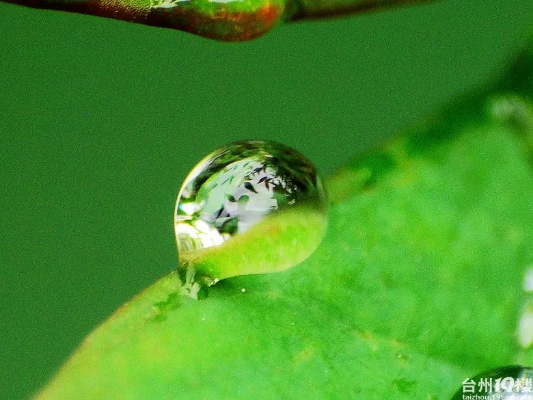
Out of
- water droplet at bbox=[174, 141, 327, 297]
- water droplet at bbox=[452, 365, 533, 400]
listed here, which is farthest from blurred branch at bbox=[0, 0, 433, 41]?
water droplet at bbox=[452, 365, 533, 400]

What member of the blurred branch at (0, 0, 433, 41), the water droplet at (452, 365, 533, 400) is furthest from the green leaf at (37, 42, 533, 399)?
the blurred branch at (0, 0, 433, 41)

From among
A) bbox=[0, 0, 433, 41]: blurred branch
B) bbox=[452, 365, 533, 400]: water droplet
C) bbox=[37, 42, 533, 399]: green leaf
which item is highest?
bbox=[0, 0, 433, 41]: blurred branch

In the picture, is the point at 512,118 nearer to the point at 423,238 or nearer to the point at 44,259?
the point at 423,238

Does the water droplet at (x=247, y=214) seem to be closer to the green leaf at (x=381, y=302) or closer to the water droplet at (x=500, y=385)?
the green leaf at (x=381, y=302)

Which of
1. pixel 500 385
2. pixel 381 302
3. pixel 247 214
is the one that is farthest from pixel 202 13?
pixel 500 385

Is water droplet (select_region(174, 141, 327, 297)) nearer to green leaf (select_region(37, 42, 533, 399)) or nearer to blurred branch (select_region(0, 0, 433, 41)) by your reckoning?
green leaf (select_region(37, 42, 533, 399))

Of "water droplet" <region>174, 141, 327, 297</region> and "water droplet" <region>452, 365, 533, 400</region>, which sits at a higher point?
"water droplet" <region>174, 141, 327, 297</region>
